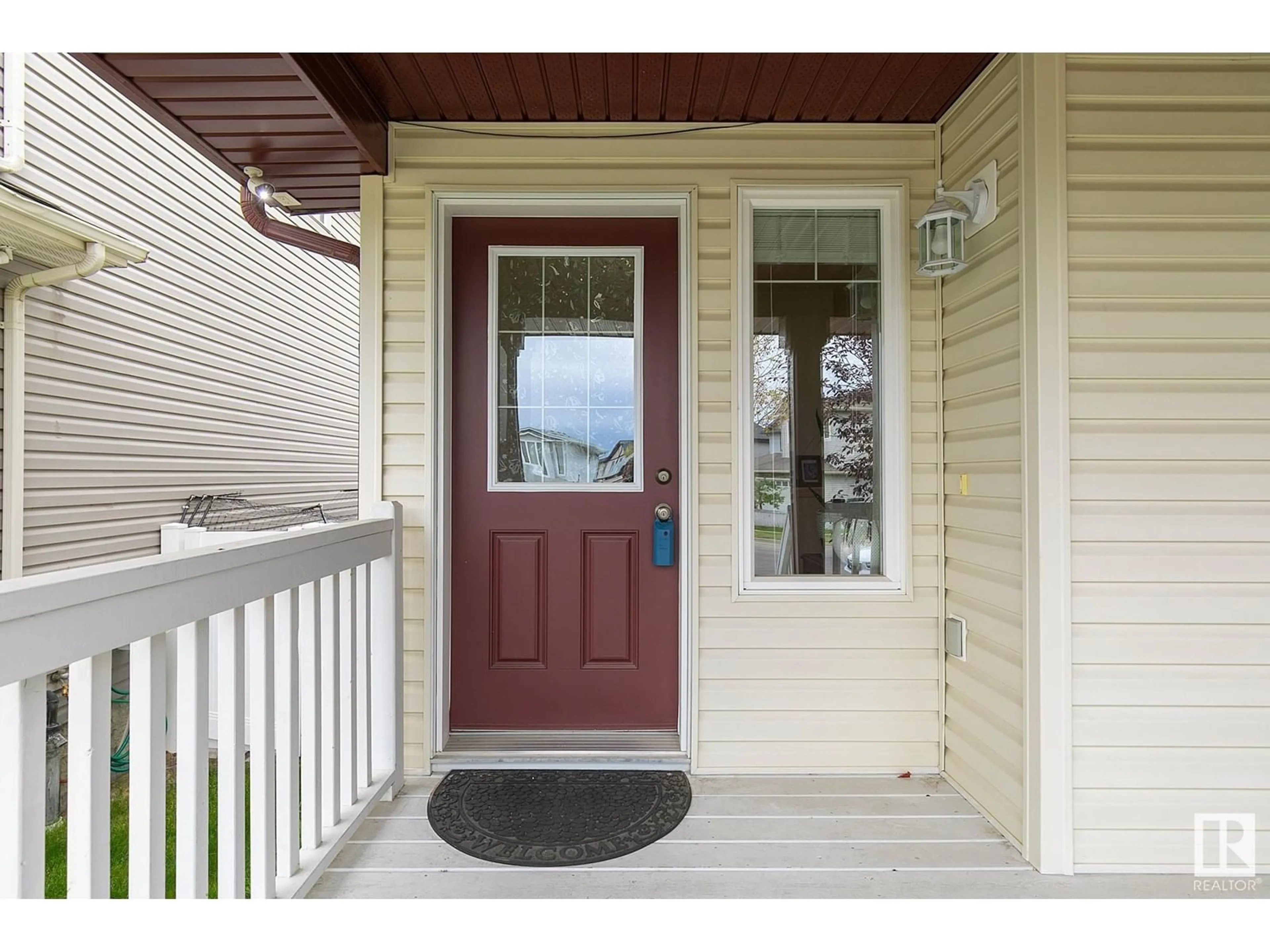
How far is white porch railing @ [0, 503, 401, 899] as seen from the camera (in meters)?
0.95

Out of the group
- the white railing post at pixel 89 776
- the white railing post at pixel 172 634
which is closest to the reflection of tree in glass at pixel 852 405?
the white railing post at pixel 89 776

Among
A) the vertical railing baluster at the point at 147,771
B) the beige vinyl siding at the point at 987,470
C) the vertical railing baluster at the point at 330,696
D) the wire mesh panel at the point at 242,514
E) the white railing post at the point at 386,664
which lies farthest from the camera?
the wire mesh panel at the point at 242,514

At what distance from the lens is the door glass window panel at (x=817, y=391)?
2.49 meters

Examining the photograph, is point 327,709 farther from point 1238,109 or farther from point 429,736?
point 1238,109

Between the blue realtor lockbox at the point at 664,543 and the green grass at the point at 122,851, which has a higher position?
the blue realtor lockbox at the point at 664,543

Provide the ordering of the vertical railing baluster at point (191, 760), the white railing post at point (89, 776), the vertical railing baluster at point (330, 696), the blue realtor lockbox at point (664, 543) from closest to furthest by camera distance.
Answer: the white railing post at point (89, 776) < the vertical railing baluster at point (191, 760) < the vertical railing baluster at point (330, 696) < the blue realtor lockbox at point (664, 543)

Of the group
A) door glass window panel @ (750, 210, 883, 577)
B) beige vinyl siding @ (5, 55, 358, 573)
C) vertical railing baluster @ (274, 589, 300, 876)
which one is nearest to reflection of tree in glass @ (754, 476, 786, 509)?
door glass window panel @ (750, 210, 883, 577)

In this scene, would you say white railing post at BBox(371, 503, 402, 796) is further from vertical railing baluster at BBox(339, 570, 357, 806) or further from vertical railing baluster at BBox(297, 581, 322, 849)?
vertical railing baluster at BBox(297, 581, 322, 849)

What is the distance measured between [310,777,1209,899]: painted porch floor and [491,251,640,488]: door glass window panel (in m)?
1.28

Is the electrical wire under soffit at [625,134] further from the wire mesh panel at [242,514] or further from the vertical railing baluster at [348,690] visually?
the wire mesh panel at [242,514]

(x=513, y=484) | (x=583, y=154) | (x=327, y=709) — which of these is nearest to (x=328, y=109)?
(x=583, y=154)

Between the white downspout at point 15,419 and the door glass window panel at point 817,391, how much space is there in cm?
323

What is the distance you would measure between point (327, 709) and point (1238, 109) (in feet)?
10.3

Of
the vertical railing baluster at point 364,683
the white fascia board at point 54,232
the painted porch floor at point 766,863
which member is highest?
the white fascia board at point 54,232
